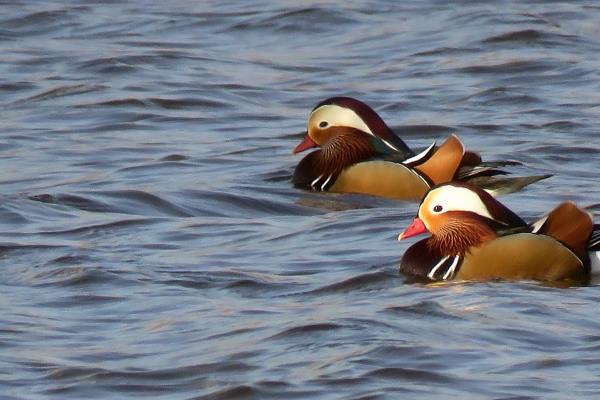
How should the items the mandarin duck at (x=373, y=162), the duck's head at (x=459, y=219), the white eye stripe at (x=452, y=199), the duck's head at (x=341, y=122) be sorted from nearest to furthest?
the duck's head at (x=459, y=219) → the white eye stripe at (x=452, y=199) → the mandarin duck at (x=373, y=162) → the duck's head at (x=341, y=122)

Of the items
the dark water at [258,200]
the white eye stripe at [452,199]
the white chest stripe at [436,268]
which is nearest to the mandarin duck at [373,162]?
the dark water at [258,200]

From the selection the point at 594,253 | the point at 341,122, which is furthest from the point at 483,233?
the point at 341,122

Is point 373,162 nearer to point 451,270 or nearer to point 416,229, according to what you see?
point 416,229

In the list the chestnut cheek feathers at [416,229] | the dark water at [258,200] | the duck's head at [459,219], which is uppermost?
the duck's head at [459,219]

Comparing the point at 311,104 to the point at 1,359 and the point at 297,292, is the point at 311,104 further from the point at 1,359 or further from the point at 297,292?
the point at 1,359

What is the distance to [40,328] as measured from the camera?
8.64 m

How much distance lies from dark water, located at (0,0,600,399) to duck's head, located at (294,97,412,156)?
0.89ft

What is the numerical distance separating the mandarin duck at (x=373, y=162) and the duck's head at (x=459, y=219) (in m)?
1.65

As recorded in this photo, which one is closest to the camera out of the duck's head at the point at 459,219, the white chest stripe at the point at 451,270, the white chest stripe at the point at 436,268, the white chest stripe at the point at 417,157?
the white chest stripe at the point at 436,268

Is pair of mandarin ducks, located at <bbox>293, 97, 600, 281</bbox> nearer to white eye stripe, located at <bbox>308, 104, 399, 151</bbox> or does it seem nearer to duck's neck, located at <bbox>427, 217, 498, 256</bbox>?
duck's neck, located at <bbox>427, 217, 498, 256</bbox>

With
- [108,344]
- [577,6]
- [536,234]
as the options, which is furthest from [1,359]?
[577,6]

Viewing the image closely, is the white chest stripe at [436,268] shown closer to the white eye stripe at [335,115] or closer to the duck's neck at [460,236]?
the duck's neck at [460,236]

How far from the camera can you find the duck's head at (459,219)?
988cm

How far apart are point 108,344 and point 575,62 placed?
32.1 ft
